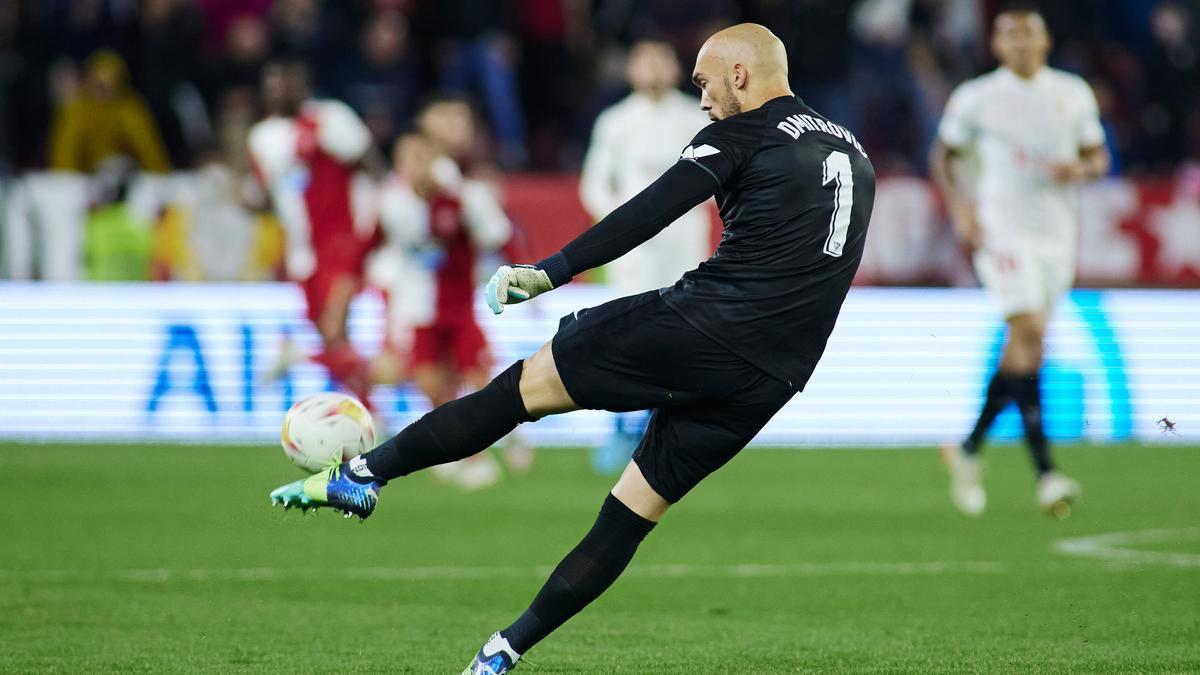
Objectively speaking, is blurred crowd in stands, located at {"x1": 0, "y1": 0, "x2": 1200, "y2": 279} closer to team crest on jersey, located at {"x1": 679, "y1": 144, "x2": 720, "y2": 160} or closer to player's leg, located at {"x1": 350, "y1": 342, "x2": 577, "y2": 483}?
player's leg, located at {"x1": 350, "y1": 342, "x2": 577, "y2": 483}

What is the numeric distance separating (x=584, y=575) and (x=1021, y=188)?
590cm

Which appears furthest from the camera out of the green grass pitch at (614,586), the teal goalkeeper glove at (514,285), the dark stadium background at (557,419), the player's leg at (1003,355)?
the player's leg at (1003,355)

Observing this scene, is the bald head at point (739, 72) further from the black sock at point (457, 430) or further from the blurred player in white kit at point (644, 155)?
the blurred player in white kit at point (644, 155)

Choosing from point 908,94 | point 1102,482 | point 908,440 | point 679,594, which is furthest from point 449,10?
point 679,594

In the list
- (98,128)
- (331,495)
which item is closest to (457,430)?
(331,495)

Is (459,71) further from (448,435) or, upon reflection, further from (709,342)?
(709,342)

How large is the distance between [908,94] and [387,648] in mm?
13212

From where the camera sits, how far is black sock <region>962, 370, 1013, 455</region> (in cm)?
1036

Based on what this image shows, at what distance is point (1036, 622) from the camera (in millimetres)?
6816

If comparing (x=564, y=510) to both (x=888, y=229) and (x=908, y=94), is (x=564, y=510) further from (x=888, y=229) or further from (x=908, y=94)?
(x=908, y=94)

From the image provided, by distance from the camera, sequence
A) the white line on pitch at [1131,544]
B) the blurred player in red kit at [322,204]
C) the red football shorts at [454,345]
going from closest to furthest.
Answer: the white line on pitch at [1131,544]
the red football shorts at [454,345]
the blurred player in red kit at [322,204]


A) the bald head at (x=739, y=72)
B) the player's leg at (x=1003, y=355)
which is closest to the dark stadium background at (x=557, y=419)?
the player's leg at (x=1003, y=355)

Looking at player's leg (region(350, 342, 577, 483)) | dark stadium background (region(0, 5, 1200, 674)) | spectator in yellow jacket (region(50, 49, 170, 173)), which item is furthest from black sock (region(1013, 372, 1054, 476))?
spectator in yellow jacket (region(50, 49, 170, 173))

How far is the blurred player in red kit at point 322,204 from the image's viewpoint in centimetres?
1344
